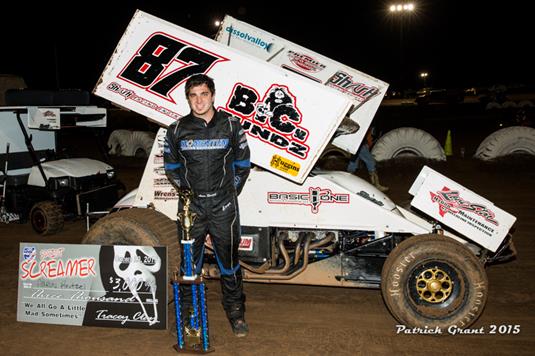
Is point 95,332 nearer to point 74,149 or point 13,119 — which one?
point 13,119

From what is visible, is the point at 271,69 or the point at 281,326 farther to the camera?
the point at 281,326

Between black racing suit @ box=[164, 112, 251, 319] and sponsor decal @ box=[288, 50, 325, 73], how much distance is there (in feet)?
7.38

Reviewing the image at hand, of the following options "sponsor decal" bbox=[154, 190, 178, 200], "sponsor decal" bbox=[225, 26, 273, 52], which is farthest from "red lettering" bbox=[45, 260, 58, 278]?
"sponsor decal" bbox=[225, 26, 273, 52]

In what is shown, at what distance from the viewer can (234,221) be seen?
450cm

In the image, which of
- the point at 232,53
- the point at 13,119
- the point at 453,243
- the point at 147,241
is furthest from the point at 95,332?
the point at 13,119

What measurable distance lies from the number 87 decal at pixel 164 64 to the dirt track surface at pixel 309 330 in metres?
2.20

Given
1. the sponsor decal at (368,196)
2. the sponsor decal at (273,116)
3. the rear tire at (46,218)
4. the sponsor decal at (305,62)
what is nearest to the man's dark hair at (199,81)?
the sponsor decal at (273,116)

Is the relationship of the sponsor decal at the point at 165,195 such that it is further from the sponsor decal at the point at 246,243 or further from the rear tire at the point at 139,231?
the sponsor decal at the point at 246,243

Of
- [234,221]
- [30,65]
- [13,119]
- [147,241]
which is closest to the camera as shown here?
[234,221]

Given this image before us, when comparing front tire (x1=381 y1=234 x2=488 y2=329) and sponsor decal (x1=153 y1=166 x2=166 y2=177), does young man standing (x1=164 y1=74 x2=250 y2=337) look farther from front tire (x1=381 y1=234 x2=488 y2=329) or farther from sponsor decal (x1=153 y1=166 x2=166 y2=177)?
front tire (x1=381 y1=234 x2=488 y2=329)

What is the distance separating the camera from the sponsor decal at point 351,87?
5.95 metres

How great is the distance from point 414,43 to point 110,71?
335 ft

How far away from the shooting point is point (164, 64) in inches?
189

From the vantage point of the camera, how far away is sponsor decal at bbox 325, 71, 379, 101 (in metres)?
5.95
